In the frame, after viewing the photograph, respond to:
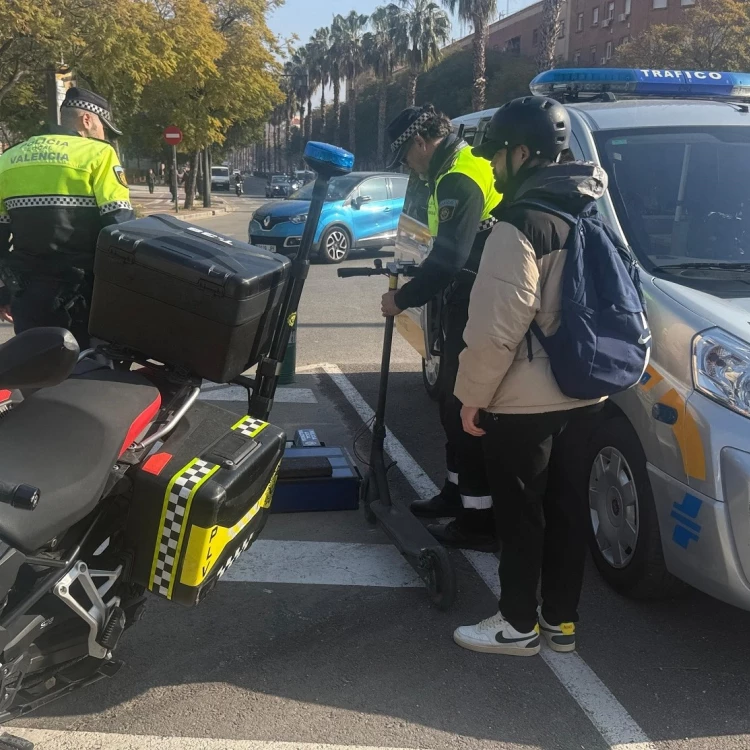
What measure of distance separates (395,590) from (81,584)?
157cm

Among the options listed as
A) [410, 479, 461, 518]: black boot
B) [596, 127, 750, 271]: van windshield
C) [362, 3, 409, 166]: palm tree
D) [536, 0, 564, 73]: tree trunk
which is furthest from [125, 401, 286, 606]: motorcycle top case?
[362, 3, 409, 166]: palm tree

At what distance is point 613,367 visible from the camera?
2789 mm

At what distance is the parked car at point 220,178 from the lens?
68.1m

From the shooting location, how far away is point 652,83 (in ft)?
16.1

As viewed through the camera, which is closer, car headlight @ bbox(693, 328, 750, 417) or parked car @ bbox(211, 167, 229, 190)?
car headlight @ bbox(693, 328, 750, 417)

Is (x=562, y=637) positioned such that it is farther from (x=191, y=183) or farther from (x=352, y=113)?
(x=352, y=113)

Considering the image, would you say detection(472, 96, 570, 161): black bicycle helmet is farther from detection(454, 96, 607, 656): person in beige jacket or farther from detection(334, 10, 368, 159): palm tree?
detection(334, 10, 368, 159): palm tree

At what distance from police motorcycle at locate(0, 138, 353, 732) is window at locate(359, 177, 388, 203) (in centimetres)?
1375

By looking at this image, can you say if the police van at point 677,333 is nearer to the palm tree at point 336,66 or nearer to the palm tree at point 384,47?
the palm tree at point 384,47

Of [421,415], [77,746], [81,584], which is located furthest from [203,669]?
[421,415]

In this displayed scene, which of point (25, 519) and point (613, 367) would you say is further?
point (613, 367)

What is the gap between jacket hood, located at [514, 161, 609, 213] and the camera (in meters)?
2.75

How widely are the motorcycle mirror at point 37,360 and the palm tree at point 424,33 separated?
197 ft

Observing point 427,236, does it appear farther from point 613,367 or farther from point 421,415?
point 613,367
